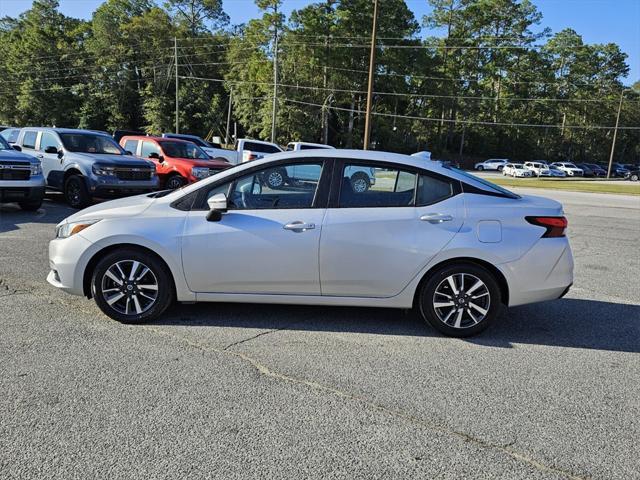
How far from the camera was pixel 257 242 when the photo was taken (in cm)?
457

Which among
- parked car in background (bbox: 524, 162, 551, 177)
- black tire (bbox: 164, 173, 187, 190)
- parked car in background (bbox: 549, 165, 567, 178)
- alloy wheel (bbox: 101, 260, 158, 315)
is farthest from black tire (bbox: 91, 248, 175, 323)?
parked car in background (bbox: 549, 165, 567, 178)

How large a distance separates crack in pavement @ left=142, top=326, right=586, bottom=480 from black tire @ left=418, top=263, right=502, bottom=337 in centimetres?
143

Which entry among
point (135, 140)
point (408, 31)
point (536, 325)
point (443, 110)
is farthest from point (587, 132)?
point (536, 325)

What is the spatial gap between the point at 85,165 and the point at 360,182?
909 cm

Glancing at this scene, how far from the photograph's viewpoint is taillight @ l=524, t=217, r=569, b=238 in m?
4.61

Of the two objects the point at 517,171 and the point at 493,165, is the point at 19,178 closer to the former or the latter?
the point at 517,171

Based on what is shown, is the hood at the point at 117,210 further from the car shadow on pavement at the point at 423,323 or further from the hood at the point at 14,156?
the hood at the point at 14,156

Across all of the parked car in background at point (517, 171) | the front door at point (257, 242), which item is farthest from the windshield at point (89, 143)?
the parked car in background at point (517, 171)

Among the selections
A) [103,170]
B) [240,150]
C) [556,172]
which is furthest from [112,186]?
[556,172]

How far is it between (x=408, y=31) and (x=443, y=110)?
16266 millimetres

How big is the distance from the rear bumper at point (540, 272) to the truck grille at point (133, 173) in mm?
9752

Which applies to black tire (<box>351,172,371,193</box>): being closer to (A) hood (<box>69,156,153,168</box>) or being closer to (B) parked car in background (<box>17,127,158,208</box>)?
(B) parked car in background (<box>17,127,158,208</box>)

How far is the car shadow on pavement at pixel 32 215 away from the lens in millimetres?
9703

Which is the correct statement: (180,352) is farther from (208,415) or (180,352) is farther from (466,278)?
(466,278)
